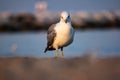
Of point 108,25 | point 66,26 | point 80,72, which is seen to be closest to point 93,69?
point 80,72

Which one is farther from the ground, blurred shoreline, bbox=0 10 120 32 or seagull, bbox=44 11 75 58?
seagull, bbox=44 11 75 58

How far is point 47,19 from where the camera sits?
31.1 ft

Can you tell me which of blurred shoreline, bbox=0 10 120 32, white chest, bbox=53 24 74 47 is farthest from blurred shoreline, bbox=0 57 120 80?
blurred shoreline, bbox=0 10 120 32

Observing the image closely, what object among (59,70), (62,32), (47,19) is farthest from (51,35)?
(47,19)

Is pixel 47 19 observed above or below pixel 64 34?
below

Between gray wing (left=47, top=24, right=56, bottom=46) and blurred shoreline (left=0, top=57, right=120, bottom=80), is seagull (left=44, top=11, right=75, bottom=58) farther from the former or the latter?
blurred shoreline (left=0, top=57, right=120, bottom=80)

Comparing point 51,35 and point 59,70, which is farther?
point 51,35

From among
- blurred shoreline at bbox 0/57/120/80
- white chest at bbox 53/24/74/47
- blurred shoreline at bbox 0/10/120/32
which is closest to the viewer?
blurred shoreline at bbox 0/57/120/80

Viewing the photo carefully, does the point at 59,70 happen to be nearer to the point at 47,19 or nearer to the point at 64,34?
the point at 64,34

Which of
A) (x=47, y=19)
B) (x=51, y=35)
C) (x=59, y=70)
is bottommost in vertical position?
(x=47, y=19)

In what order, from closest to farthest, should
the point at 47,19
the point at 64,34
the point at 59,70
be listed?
the point at 59,70 < the point at 64,34 < the point at 47,19

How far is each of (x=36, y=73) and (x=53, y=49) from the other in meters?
1.79

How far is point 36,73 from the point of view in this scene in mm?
2010

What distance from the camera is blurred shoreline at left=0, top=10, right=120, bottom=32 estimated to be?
9.43 meters
